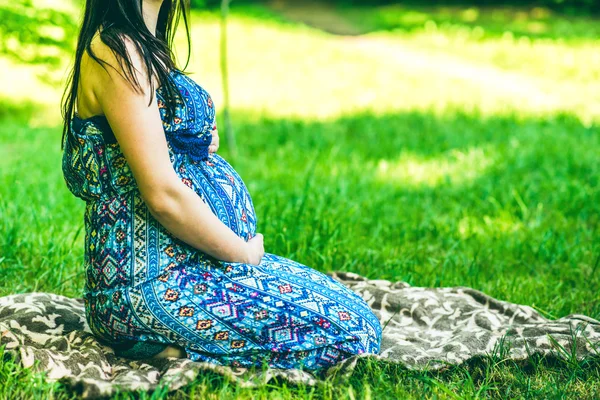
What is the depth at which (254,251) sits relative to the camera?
8.69 feet

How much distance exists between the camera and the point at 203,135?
8.61ft

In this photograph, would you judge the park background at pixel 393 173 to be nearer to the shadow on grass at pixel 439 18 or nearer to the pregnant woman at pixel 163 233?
the pregnant woman at pixel 163 233

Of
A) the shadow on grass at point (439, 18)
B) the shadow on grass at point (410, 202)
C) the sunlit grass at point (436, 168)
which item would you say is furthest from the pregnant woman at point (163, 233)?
the shadow on grass at point (439, 18)

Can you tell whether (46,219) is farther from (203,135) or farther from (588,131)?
(588,131)

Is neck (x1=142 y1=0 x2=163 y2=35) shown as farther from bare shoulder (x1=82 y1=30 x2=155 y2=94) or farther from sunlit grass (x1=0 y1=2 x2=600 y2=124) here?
sunlit grass (x1=0 y1=2 x2=600 y2=124)

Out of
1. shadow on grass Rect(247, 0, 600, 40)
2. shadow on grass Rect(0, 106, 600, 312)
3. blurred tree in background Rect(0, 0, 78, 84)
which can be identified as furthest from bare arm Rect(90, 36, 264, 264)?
shadow on grass Rect(247, 0, 600, 40)

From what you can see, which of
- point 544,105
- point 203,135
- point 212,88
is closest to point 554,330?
point 203,135

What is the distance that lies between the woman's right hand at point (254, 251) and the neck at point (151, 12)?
2.69 feet

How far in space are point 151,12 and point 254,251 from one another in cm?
91

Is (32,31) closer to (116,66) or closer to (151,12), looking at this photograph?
(151,12)

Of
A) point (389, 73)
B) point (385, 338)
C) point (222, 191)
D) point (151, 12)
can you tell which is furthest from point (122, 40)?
point (389, 73)

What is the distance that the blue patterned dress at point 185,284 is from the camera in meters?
2.49

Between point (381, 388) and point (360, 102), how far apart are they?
7.05 meters

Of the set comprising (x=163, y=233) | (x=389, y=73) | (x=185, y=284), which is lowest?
(x=389, y=73)
